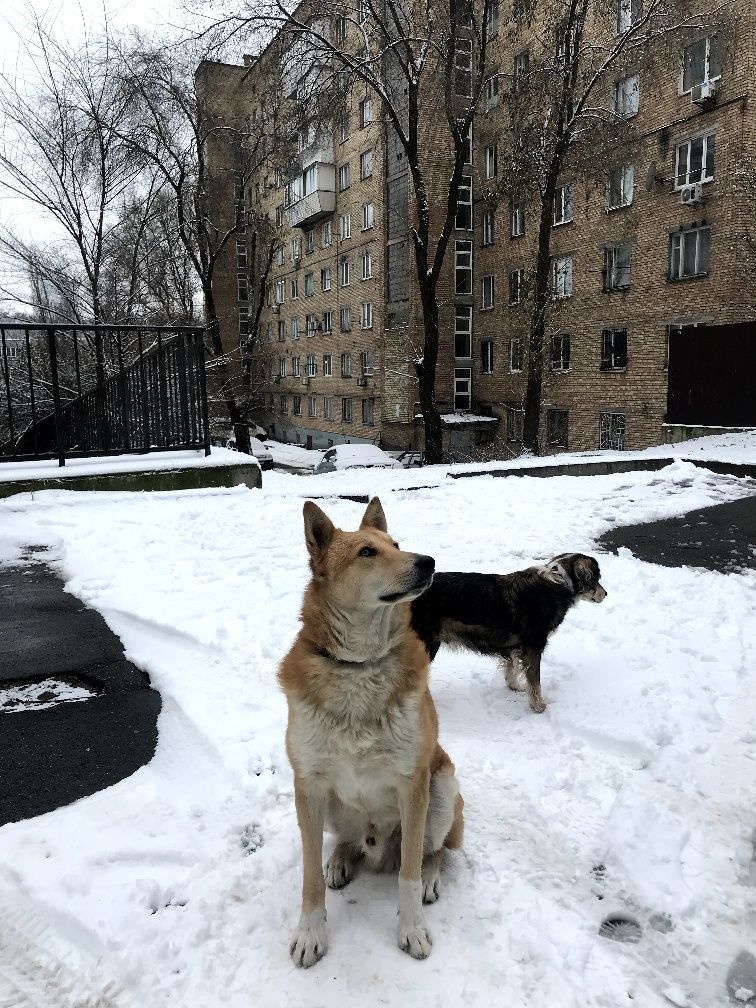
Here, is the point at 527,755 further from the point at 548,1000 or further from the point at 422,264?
the point at 422,264

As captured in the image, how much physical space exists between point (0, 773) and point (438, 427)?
17.1m

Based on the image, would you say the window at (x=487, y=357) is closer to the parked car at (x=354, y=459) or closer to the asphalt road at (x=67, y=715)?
the parked car at (x=354, y=459)

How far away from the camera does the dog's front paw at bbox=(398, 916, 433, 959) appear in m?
2.13

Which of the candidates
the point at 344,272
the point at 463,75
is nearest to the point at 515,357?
the point at 463,75

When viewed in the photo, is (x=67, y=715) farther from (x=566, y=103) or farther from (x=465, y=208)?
(x=465, y=208)

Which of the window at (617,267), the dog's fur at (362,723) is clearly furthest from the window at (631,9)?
the dog's fur at (362,723)

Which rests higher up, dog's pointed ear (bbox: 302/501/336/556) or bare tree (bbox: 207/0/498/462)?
bare tree (bbox: 207/0/498/462)

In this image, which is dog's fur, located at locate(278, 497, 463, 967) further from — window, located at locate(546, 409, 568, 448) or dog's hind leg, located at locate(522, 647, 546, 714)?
window, located at locate(546, 409, 568, 448)

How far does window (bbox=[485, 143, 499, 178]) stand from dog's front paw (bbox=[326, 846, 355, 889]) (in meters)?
31.0

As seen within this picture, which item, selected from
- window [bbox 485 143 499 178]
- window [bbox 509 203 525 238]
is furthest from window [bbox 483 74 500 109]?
window [bbox 509 203 525 238]

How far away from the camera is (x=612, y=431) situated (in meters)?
24.2

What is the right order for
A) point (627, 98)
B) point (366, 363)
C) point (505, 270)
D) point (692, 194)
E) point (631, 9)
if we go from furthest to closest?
point (366, 363) < point (505, 270) < point (627, 98) < point (692, 194) < point (631, 9)

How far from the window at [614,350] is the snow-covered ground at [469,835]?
19826mm

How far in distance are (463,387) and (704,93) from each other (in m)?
14.3
